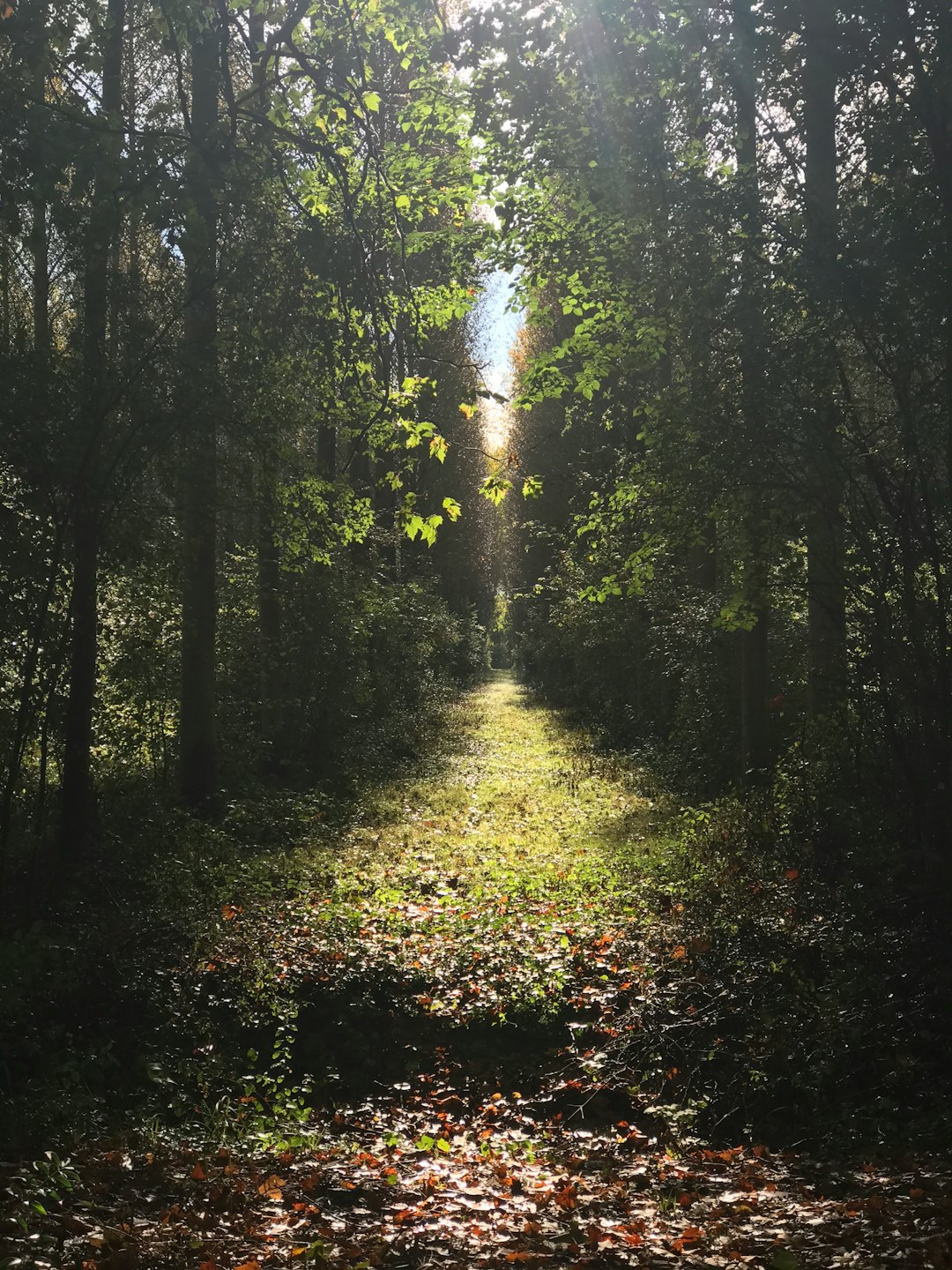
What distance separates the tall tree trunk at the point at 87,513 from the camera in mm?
7387

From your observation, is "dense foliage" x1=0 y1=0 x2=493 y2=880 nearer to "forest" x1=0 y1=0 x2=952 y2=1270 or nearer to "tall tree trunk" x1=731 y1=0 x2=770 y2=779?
"forest" x1=0 y1=0 x2=952 y2=1270

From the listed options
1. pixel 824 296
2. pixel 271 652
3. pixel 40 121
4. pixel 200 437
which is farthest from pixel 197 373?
pixel 271 652

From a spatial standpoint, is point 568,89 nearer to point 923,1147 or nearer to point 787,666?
point 787,666

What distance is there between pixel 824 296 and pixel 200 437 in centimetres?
511

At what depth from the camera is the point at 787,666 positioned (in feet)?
46.7

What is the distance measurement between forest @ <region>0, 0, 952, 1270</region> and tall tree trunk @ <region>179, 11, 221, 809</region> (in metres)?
0.06

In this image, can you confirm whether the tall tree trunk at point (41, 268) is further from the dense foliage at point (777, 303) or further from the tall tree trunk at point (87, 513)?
the dense foliage at point (777, 303)

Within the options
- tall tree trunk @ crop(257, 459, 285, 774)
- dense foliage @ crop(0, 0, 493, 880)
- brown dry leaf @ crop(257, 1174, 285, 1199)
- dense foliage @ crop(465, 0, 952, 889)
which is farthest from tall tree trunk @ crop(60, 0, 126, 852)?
tall tree trunk @ crop(257, 459, 285, 774)

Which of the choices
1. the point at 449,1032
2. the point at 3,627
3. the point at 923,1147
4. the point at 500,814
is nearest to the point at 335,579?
the point at 500,814

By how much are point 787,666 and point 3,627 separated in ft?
35.0

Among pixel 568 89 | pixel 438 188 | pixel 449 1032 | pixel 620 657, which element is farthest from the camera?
pixel 620 657

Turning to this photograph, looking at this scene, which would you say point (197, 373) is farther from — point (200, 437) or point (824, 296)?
point (824, 296)

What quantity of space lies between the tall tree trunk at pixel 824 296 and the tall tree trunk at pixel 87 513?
465cm

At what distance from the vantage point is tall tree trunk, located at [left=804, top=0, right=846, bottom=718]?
6727mm
